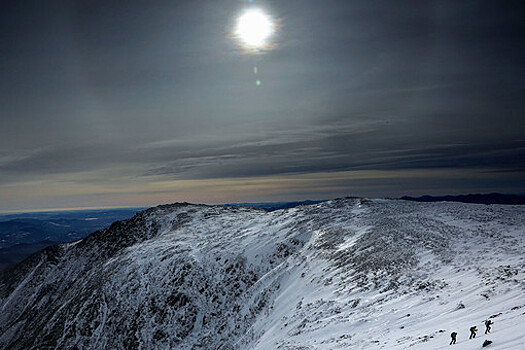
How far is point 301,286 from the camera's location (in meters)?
32.6

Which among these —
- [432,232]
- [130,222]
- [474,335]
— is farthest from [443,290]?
[130,222]

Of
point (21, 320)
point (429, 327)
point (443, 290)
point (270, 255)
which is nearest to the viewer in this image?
point (429, 327)

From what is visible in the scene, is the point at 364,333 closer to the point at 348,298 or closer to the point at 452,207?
the point at 348,298

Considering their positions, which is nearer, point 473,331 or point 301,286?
point 473,331

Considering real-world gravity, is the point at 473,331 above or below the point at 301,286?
above

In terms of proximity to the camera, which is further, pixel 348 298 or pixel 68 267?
pixel 68 267

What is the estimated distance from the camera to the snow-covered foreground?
17.7 m

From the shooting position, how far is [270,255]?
45156 mm

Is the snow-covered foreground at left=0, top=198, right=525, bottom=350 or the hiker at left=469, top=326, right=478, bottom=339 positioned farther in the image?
the snow-covered foreground at left=0, top=198, right=525, bottom=350

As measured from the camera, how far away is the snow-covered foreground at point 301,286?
58.1 ft

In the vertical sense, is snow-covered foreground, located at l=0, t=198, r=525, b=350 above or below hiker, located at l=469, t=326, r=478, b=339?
below

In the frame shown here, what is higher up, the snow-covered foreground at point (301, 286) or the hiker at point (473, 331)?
the hiker at point (473, 331)

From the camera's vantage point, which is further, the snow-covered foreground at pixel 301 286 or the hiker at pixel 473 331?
the snow-covered foreground at pixel 301 286

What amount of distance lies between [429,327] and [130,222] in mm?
87714
